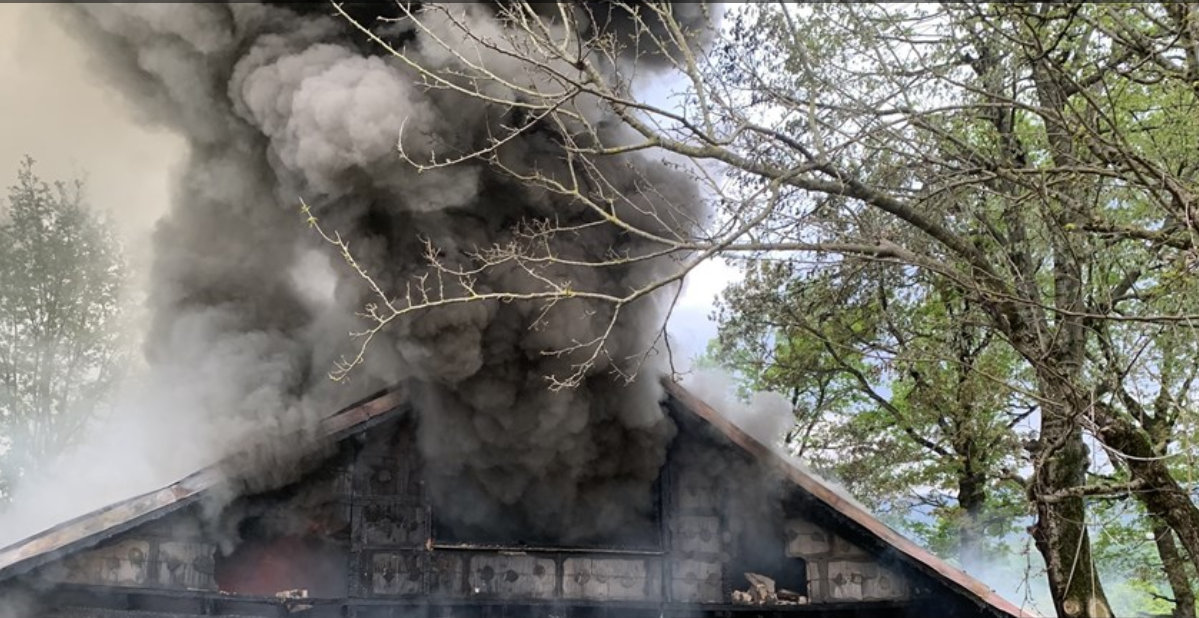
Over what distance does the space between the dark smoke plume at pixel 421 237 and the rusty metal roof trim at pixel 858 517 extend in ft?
2.01

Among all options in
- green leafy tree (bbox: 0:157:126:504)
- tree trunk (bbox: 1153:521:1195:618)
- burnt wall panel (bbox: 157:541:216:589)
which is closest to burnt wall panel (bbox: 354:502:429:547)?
burnt wall panel (bbox: 157:541:216:589)

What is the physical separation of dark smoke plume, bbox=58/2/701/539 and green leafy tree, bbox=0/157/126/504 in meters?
8.80

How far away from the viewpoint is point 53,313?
17.5 metres

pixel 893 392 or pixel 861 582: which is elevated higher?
pixel 893 392

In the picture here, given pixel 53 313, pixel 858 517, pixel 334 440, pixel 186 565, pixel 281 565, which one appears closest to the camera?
pixel 186 565

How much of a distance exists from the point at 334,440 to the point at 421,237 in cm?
200

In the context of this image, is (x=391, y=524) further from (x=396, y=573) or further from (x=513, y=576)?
(x=513, y=576)

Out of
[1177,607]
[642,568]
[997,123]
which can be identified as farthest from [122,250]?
[1177,607]

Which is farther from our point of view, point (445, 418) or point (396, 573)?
point (445, 418)

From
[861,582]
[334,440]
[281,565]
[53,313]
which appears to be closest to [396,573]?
[281,565]

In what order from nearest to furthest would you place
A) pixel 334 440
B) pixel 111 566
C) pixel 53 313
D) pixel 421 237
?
pixel 111 566
pixel 334 440
pixel 421 237
pixel 53 313

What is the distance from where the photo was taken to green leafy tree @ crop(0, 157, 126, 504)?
16.7 metres

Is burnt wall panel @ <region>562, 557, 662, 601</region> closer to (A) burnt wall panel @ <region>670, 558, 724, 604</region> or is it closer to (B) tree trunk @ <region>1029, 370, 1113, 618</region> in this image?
(A) burnt wall panel @ <region>670, 558, 724, 604</region>

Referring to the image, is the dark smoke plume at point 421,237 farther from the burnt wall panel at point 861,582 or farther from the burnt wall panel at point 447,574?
the burnt wall panel at point 861,582
